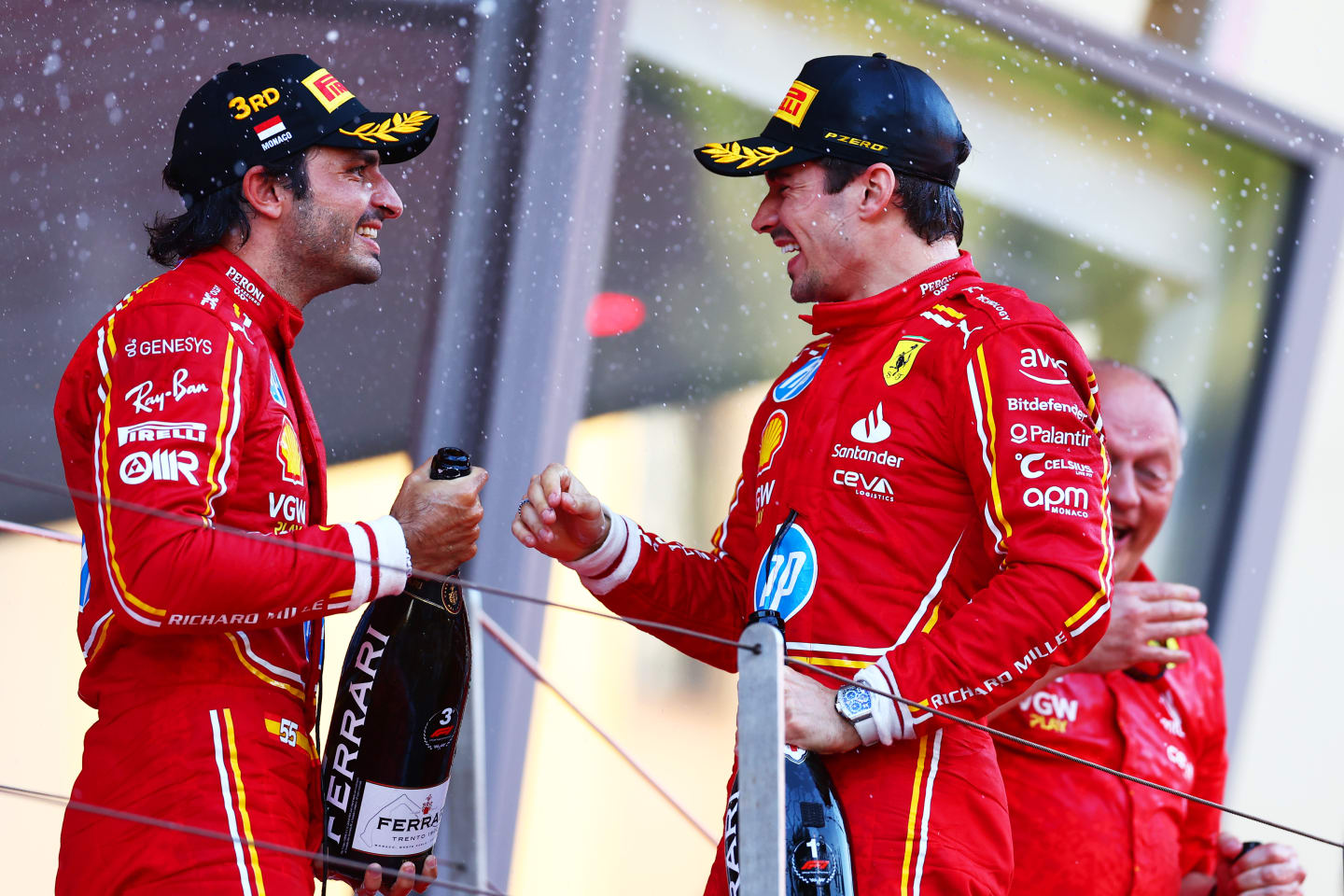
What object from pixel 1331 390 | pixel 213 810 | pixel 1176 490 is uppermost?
pixel 1331 390

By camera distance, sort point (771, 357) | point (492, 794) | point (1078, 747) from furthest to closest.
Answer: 1. point (771, 357)
2. point (492, 794)
3. point (1078, 747)

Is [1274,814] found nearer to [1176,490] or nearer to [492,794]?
[1176,490]

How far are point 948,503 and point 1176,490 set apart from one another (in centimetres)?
209

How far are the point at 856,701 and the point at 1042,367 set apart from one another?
32 cm

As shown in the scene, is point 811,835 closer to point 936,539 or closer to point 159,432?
point 936,539

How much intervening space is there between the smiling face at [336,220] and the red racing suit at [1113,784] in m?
0.93

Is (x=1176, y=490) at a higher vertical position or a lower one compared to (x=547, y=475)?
higher

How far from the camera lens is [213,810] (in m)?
1.24

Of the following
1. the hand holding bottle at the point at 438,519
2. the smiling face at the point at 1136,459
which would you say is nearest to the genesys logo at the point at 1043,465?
the hand holding bottle at the point at 438,519

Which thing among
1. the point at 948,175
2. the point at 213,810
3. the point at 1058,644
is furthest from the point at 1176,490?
the point at 213,810

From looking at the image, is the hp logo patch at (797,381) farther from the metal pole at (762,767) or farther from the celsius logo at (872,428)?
the metal pole at (762,767)

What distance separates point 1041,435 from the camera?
124 cm

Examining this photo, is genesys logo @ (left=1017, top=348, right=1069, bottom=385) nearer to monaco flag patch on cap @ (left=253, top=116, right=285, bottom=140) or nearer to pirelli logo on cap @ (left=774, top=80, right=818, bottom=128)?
pirelli logo on cap @ (left=774, top=80, right=818, bottom=128)

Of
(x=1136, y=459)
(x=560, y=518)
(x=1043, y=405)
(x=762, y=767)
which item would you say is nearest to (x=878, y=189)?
(x=1043, y=405)
